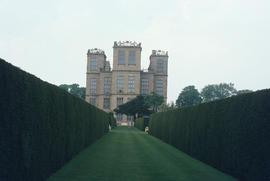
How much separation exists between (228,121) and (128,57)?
69.3m

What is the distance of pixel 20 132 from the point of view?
14.8ft

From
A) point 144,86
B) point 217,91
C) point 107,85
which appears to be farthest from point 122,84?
point 217,91

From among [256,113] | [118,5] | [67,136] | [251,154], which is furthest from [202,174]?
[118,5]

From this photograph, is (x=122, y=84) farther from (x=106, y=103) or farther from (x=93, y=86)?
(x=93, y=86)

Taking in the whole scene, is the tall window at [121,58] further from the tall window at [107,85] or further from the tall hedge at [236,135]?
the tall hedge at [236,135]

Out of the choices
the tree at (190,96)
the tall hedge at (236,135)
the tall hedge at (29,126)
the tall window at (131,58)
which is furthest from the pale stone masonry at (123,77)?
the tall hedge at (29,126)

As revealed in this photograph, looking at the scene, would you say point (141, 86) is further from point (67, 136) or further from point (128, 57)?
point (67, 136)

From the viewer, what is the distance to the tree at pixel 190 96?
298 ft

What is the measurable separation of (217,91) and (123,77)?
34.1 metres

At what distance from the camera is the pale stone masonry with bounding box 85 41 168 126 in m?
76.2

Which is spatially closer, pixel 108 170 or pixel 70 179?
pixel 70 179

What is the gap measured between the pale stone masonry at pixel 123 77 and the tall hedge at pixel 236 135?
6523cm

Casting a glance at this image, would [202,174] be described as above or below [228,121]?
below

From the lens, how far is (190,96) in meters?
90.8
